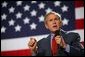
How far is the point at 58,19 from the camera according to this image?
1.59 metres

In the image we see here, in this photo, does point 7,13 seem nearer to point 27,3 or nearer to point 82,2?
point 27,3

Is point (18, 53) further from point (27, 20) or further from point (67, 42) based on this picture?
point (67, 42)

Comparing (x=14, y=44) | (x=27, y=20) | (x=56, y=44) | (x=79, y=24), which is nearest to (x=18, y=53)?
(x=14, y=44)

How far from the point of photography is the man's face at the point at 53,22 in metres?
1.55

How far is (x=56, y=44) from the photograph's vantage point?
1.54 m

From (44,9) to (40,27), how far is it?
24 cm

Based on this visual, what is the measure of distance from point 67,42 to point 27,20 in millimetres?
1148

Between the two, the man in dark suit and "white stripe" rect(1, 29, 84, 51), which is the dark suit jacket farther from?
"white stripe" rect(1, 29, 84, 51)

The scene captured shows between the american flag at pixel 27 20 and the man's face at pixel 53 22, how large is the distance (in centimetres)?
75

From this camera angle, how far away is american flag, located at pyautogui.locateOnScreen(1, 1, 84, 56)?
240 cm

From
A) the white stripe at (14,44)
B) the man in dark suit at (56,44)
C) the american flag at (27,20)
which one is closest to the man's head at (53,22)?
the man in dark suit at (56,44)

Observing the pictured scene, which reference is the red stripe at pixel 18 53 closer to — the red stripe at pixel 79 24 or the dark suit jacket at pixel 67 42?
the red stripe at pixel 79 24

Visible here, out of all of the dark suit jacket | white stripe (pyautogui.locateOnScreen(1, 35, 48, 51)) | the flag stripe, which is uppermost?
the flag stripe

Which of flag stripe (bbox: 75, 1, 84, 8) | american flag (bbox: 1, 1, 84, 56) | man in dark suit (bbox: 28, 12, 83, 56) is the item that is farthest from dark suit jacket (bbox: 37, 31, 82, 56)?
flag stripe (bbox: 75, 1, 84, 8)
